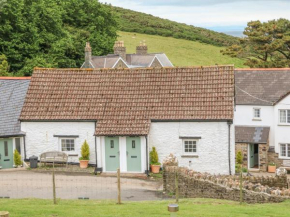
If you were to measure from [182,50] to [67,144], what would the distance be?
68815 millimetres

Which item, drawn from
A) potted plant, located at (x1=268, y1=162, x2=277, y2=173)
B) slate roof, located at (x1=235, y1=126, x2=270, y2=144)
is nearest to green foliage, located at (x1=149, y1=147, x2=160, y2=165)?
slate roof, located at (x1=235, y1=126, x2=270, y2=144)

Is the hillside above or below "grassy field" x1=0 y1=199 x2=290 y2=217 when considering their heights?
above

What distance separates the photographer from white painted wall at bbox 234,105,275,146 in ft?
152

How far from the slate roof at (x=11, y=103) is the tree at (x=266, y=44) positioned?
41299 mm

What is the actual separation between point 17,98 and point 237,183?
60.6 ft

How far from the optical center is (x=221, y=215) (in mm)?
18125

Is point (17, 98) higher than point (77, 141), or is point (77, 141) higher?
point (17, 98)

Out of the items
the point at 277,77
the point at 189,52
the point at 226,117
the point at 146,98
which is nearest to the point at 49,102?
the point at 146,98

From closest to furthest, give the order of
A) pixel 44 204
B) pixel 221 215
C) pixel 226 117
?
1. pixel 221 215
2. pixel 44 204
3. pixel 226 117

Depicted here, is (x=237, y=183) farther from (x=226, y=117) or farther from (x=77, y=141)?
(x=77, y=141)

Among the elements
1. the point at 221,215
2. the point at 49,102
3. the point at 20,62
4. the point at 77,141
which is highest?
the point at 20,62

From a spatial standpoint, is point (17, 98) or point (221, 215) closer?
point (221, 215)

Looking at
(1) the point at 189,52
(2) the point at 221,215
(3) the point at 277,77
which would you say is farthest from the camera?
(1) the point at 189,52

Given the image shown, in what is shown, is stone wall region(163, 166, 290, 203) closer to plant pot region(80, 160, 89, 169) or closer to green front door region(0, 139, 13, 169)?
plant pot region(80, 160, 89, 169)
